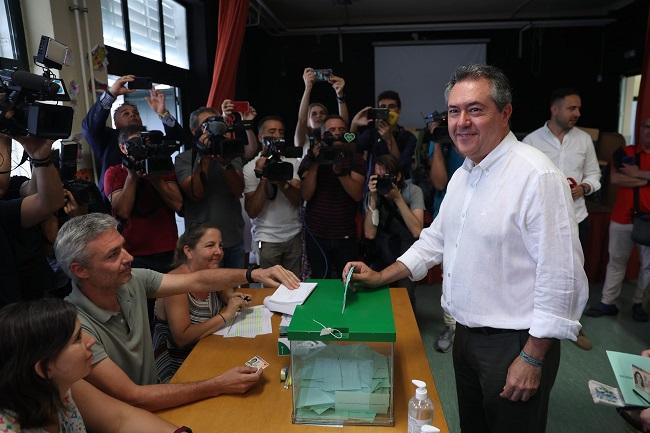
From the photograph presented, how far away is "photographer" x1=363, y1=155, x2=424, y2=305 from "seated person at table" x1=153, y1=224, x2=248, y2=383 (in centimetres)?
104

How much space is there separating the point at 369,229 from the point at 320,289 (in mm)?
1309

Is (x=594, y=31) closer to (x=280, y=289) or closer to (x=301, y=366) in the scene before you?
(x=280, y=289)

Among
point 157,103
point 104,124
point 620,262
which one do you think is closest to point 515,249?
point 104,124

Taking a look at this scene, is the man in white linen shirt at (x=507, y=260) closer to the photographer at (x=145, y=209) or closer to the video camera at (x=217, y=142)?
the video camera at (x=217, y=142)

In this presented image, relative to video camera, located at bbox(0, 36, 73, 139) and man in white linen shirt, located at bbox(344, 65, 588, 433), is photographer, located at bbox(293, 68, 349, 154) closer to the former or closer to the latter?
video camera, located at bbox(0, 36, 73, 139)

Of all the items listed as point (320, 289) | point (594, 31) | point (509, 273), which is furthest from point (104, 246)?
point (594, 31)

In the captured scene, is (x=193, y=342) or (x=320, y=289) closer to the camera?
(x=320, y=289)

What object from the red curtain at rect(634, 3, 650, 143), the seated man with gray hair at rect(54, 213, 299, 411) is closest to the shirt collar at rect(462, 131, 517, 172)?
the seated man with gray hair at rect(54, 213, 299, 411)

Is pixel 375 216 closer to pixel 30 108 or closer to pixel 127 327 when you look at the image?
pixel 127 327

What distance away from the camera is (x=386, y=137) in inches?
123

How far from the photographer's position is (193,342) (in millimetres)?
1878

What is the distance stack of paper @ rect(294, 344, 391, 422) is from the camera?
4.15ft

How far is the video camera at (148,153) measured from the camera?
229 cm

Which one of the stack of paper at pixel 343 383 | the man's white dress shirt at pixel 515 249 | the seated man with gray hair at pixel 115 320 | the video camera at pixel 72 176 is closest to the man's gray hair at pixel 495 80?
the man's white dress shirt at pixel 515 249
